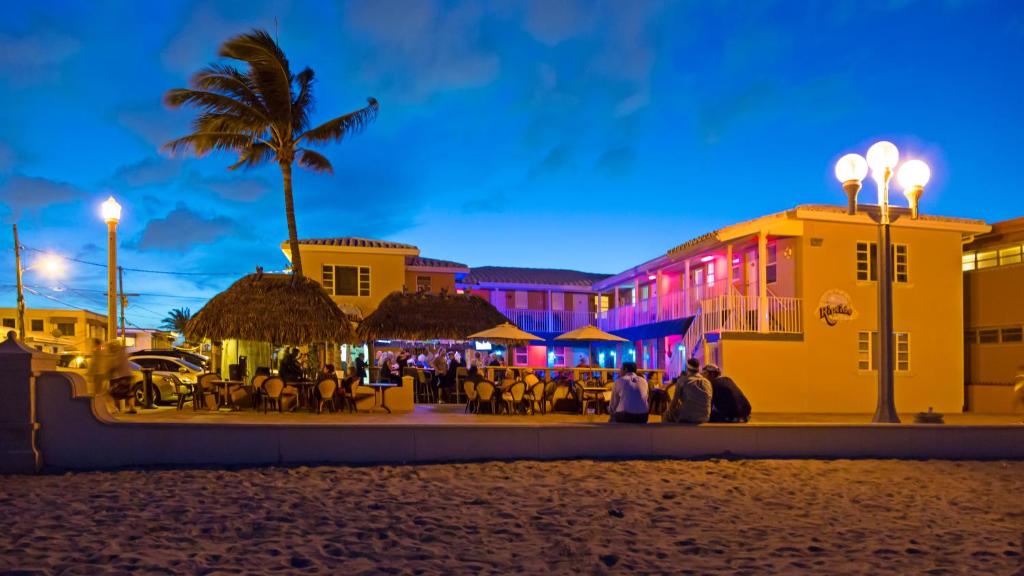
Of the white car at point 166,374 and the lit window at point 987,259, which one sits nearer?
the white car at point 166,374

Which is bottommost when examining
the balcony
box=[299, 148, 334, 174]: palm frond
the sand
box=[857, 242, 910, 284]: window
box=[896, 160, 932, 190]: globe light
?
the sand

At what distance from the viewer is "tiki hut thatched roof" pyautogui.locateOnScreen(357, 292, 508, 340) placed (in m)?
19.1

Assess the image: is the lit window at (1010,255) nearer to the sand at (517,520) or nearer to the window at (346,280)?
the sand at (517,520)

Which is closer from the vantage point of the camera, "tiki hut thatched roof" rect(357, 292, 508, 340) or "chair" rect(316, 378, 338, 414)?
"chair" rect(316, 378, 338, 414)

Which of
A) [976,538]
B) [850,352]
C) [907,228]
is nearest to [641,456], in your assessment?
[976,538]

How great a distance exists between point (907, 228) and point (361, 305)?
1742 cm

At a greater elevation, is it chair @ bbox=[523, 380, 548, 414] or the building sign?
the building sign

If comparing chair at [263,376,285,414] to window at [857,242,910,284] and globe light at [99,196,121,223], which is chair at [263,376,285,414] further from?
window at [857,242,910,284]

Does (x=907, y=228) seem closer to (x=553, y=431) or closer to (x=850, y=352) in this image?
(x=850, y=352)

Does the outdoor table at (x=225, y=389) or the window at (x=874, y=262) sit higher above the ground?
the window at (x=874, y=262)

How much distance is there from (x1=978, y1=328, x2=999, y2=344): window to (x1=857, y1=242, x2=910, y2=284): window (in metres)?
3.11

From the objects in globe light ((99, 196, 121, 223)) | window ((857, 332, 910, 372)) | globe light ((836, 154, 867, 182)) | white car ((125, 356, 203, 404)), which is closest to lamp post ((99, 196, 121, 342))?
globe light ((99, 196, 121, 223))

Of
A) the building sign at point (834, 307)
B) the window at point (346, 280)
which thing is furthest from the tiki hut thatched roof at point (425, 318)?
the building sign at point (834, 307)

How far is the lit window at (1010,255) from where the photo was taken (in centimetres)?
2092
